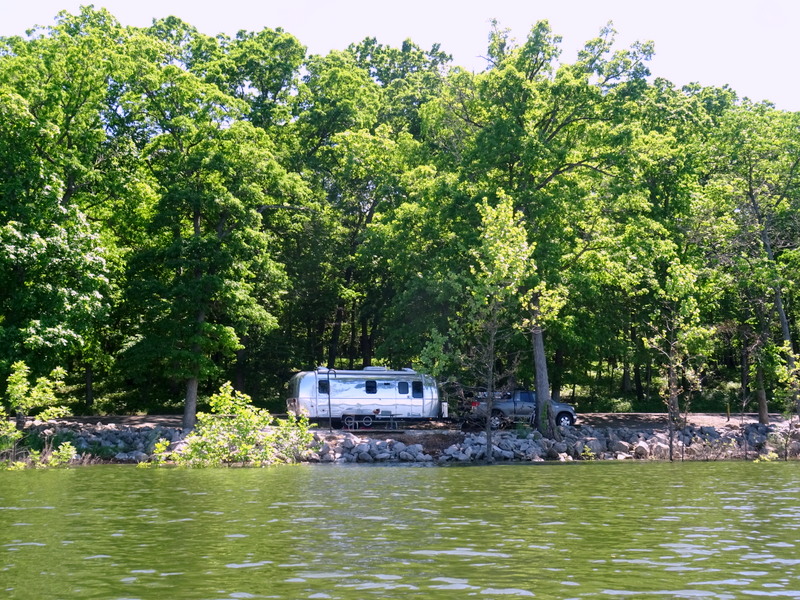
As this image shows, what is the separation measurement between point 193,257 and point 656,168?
19.1 metres

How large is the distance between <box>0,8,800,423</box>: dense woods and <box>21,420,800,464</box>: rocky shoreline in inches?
74.7

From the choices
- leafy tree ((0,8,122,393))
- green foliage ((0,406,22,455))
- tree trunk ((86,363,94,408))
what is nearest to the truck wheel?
leafy tree ((0,8,122,393))

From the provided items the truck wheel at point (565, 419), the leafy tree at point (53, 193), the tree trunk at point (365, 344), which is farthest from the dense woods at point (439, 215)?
the tree trunk at point (365, 344)

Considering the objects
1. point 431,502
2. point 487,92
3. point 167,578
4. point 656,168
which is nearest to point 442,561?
point 167,578

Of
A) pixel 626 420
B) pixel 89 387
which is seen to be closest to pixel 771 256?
pixel 626 420

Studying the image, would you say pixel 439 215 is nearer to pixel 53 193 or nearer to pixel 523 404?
pixel 523 404

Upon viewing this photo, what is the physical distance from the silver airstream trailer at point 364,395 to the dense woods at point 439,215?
1692mm

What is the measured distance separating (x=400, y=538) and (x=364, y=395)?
24566mm

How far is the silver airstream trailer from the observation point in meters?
35.0

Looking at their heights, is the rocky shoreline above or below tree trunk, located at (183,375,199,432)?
below

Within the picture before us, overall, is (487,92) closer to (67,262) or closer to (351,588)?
(67,262)

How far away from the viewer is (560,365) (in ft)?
143

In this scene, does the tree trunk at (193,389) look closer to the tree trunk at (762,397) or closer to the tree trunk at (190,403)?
the tree trunk at (190,403)

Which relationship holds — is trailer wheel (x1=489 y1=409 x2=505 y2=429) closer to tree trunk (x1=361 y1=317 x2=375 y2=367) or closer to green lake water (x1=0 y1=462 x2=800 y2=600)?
tree trunk (x1=361 y1=317 x2=375 y2=367)
